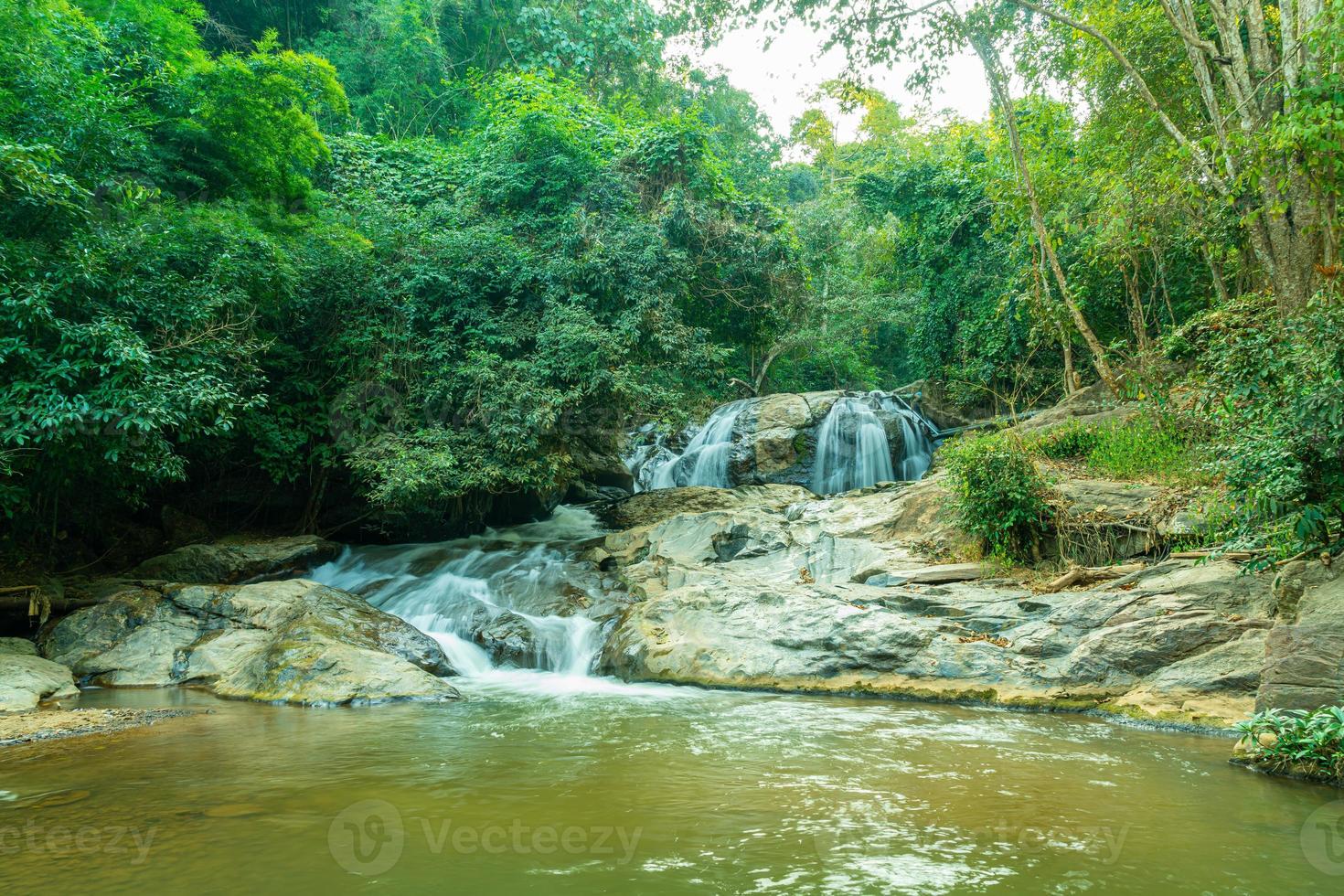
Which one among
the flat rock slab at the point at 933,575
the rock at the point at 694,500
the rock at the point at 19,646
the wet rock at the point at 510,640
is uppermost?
the rock at the point at 694,500

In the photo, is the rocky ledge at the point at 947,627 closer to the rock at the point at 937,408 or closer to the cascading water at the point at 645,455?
the cascading water at the point at 645,455

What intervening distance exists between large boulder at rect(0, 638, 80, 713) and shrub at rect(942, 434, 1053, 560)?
10225 mm

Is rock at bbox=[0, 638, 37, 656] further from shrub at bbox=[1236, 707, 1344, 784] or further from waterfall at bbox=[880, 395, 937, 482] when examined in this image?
waterfall at bbox=[880, 395, 937, 482]

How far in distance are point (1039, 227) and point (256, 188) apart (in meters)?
13.1

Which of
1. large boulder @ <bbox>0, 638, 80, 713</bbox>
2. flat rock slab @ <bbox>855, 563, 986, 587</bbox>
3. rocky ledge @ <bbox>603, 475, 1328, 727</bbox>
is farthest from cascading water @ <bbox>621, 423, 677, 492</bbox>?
large boulder @ <bbox>0, 638, 80, 713</bbox>

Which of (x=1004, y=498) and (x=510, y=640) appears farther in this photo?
(x=510, y=640)

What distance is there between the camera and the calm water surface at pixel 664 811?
3.32 meters

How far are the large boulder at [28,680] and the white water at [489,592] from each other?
157 inches

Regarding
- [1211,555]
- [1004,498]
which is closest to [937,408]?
[1004,498]

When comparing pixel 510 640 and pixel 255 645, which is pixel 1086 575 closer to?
pixel 510 640

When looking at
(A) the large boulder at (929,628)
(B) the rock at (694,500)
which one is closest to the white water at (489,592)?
(A) the large boulder at (929,628)

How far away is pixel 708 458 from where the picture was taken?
17.5 meters

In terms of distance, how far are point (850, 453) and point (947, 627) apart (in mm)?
9144

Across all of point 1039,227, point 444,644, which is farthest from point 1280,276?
point 444,644
